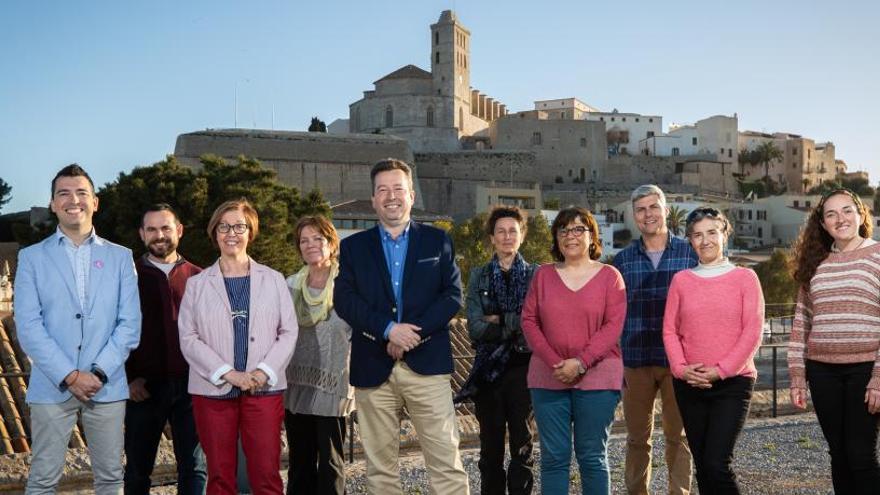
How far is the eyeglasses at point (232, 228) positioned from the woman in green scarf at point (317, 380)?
19.8 inches

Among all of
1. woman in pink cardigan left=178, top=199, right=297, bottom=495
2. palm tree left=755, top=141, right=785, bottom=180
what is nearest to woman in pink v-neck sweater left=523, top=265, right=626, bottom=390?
woman in pink cardigan left=178, top=199, right=297, bottom=495

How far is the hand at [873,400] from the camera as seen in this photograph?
4.28m

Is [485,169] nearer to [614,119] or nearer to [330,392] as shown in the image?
[614,119]

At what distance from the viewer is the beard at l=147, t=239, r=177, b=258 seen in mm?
5230

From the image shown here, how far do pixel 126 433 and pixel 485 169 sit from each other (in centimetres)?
6386

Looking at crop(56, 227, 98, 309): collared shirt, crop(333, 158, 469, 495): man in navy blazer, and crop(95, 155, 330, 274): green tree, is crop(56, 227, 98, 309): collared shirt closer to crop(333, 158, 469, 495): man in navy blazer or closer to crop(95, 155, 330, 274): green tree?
crop(333, 158, 469, 495): man in navy blazer

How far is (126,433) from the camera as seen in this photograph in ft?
16.8

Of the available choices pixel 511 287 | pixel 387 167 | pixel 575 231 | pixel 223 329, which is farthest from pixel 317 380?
pixel 575 231

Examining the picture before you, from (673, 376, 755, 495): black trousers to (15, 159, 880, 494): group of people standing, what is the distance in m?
0.01

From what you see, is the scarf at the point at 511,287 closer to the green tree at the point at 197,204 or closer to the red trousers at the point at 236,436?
the red trousers at the point at 236,436

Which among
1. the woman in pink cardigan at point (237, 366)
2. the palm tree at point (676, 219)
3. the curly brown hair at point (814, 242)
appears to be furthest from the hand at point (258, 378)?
the palm tree at point (676, 219)

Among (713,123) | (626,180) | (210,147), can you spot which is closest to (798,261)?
(210,147)

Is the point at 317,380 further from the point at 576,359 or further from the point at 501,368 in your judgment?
the point at 576,359

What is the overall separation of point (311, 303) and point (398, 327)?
99 cm
